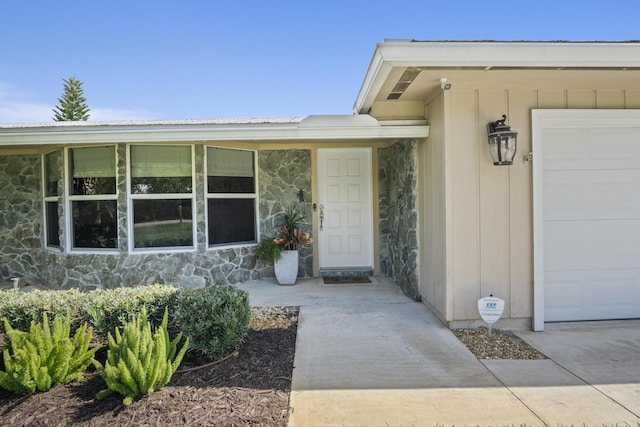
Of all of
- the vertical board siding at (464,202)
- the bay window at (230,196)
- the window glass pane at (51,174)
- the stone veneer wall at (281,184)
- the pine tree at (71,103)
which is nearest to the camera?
the vertical board siding at (464,202)

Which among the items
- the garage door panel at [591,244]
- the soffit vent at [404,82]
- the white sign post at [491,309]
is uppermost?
the soffit vent at [404,82]

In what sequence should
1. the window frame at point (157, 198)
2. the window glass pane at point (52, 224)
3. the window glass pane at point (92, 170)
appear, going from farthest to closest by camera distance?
1. the window glass pane at point (52, 224)
2. the window glass pane at point (92, 170)
3. the window frame at point (157, 198)

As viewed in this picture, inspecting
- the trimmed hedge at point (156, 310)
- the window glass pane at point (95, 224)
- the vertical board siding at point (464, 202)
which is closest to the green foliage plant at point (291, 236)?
the window glass pane at point (95, 224)

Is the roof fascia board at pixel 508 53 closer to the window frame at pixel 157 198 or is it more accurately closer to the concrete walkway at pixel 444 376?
the concrete walkway at pixel 444 376

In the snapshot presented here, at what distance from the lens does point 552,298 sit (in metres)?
4.13

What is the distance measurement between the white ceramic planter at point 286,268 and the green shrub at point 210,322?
9.15 ft

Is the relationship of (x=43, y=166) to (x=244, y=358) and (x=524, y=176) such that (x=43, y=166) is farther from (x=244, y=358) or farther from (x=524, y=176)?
(x=524, y=176)

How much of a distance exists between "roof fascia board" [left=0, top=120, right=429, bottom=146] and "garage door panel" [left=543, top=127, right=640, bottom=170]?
6.29ft

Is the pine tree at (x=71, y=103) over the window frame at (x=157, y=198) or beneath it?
over

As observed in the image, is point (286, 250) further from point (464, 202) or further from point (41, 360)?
point (41, 360)

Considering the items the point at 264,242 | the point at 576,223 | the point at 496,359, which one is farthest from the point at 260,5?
the point at 496,359

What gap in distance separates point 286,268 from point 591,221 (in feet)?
12.7

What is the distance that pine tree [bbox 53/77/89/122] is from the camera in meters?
23.0

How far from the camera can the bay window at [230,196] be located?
19.3 feet
